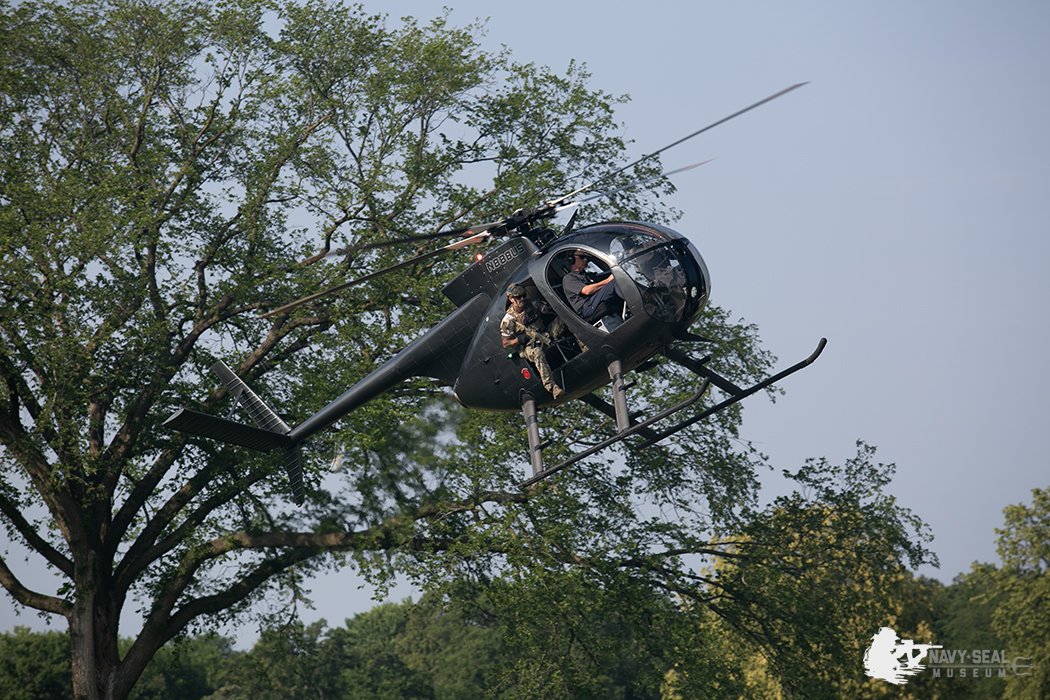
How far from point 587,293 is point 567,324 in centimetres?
41

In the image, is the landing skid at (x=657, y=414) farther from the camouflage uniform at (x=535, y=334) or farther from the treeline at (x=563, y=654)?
the treeline at (x=563, y=654)

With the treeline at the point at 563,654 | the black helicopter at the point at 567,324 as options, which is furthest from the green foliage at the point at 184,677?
the black helicopter at the point at 567,324

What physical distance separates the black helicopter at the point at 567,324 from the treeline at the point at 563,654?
21.9ft

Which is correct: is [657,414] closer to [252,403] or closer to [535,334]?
[535,334]

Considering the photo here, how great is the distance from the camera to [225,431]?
1590 centimetres

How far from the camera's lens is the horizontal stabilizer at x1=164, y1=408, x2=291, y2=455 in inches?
588

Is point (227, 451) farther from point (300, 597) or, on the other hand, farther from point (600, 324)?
point (600, 324)

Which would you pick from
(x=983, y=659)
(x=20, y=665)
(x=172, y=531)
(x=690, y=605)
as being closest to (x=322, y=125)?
(x=172, y=531)

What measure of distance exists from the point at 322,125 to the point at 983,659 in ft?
126

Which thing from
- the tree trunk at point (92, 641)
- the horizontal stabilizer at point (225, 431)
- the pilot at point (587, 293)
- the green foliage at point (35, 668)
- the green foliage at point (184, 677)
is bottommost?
the tree trunk at point (92, 641)

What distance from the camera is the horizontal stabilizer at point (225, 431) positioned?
14930 mm

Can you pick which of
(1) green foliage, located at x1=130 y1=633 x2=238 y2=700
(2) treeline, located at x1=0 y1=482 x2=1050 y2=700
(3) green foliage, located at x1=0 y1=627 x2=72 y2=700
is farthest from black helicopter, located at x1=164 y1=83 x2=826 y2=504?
(1) green foliage, located at x1=130 y1=633 x2=238 y2=700

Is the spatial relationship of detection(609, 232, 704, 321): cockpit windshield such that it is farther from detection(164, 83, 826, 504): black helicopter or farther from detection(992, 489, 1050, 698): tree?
detection(992, 489, 1050, 698): tree

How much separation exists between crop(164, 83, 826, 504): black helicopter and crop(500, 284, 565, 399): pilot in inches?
2.4
